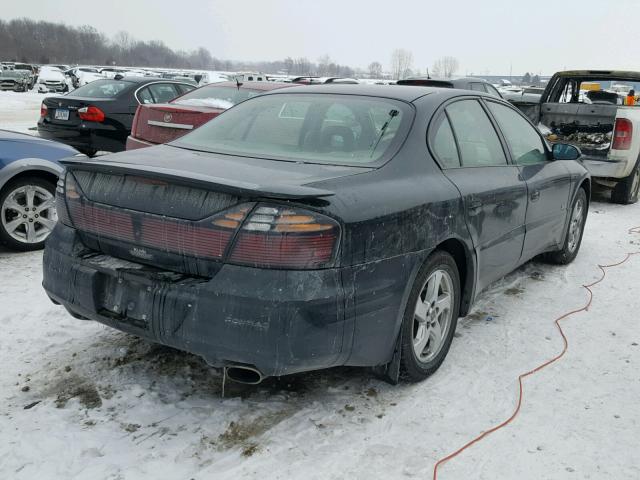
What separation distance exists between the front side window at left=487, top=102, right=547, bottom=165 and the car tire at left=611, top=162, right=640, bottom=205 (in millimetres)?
4769

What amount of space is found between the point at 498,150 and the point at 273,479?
268 cm

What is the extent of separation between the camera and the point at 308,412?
2.93 m

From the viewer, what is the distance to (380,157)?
305 cm

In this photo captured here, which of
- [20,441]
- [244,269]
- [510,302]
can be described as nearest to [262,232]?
[244,269]

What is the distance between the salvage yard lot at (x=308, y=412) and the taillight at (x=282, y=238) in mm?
845

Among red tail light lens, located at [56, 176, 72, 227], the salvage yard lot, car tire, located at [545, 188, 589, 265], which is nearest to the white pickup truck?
car tire, located at [545, 188, 589, 265]

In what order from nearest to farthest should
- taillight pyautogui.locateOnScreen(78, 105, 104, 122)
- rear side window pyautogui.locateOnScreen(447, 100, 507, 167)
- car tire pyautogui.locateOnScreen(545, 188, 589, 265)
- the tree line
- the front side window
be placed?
rear side window pyautogui.locateOnScreen(447, 100, 507, 167), the front side window, car tire pyautogui.locateOnScreen(545, 188, 589, 265), taillight pyautogui.locateOnScreen(78, 105, 104, 122), the tree line

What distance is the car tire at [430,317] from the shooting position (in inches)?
119

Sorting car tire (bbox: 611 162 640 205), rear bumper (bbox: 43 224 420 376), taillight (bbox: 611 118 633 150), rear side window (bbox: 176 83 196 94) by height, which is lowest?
car tire (bbox: 611 162 640 205)

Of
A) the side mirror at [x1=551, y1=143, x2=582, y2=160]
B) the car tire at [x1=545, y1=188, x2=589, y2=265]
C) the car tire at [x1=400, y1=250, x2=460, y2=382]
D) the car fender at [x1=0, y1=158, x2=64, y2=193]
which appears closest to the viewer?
the car tire at [x1=400, y1=250, x2=460, y2=382]

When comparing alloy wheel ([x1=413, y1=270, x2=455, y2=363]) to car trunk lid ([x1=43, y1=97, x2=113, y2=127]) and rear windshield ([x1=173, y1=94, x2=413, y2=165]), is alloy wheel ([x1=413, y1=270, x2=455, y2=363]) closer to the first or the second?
rear windshield ([x1=173, y1=94, x2=413, y2=165])

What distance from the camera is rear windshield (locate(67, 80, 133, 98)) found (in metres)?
9.54

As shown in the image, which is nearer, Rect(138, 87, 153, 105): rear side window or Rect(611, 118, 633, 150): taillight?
Rect(611, 118, 633, 150): taillight

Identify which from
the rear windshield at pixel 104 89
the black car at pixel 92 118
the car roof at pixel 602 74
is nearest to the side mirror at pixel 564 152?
the car roof at pixel 602 74
